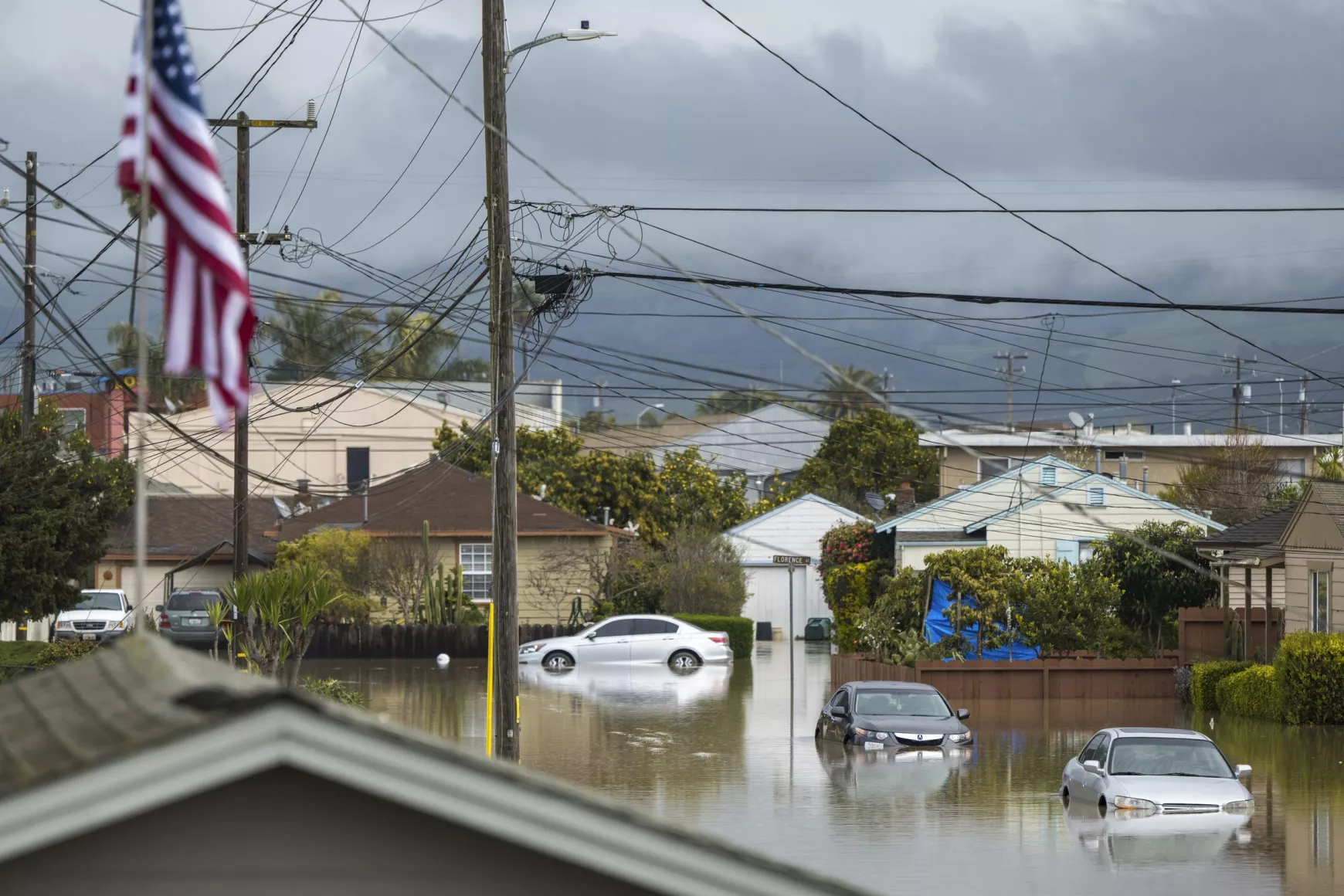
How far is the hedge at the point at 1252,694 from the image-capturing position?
2980 cm

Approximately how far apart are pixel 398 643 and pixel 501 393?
29347 millimetres

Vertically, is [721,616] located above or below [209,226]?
below

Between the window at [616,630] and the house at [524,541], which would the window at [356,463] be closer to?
the house at [524,541]

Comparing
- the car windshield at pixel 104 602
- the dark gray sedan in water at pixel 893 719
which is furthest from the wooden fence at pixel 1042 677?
the car windshield at pixel 104 602

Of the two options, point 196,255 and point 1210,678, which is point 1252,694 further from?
point 196,255

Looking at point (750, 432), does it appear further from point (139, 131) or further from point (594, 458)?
point (139, 131)

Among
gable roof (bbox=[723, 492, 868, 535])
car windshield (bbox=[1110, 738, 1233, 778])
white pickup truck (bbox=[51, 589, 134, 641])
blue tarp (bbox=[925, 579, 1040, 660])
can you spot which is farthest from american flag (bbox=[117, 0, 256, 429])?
gable roof (bbox=[723, 492, 868, 535])

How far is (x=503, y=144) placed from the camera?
19.7 metres

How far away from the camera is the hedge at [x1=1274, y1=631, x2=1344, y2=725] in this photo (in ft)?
94.4

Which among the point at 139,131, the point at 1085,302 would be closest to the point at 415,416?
the point at 1085,302

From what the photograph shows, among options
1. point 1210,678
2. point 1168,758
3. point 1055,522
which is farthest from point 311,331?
point 1168,758

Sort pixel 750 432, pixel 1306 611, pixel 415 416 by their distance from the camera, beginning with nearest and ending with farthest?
pixel 1306 611
pixel 415 416
pixel 750 432

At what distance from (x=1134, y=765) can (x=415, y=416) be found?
61.0 meters

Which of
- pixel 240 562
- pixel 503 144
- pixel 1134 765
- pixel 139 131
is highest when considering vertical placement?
pixel 503 144
